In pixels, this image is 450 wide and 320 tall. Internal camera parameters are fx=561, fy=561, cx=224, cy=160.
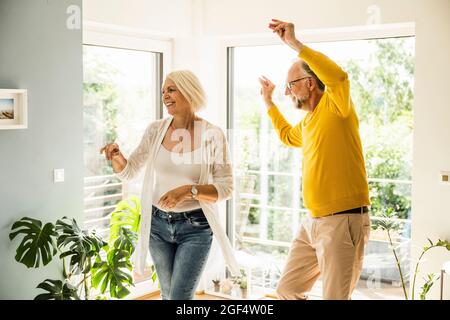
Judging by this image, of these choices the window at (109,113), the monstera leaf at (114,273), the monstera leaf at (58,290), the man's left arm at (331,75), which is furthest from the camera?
the window at (109,113)

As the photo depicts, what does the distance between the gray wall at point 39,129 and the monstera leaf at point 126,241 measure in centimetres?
25

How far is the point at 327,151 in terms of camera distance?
2104mm

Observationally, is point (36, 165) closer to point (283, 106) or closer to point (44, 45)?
point (44, 45)

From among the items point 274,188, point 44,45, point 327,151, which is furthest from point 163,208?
point 274,188

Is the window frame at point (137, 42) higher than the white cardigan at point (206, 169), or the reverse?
the window frame at point (137, 42)

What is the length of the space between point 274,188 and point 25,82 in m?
1.73

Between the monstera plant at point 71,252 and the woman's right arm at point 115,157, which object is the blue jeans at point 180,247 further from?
the monstera plant at point 71,252

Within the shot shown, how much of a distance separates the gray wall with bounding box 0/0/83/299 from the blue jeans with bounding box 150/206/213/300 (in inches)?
29.3

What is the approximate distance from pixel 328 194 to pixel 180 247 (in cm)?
62

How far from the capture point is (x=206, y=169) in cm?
229

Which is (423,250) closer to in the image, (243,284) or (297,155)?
(297,155)

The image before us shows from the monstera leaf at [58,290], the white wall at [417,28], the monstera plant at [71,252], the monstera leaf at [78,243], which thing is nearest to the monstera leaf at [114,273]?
the monstera plant at [71,252]

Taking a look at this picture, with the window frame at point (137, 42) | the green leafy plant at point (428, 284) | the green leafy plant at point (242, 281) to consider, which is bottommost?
the green leafy plant at point (242, 281)

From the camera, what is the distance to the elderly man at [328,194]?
2084 mm
